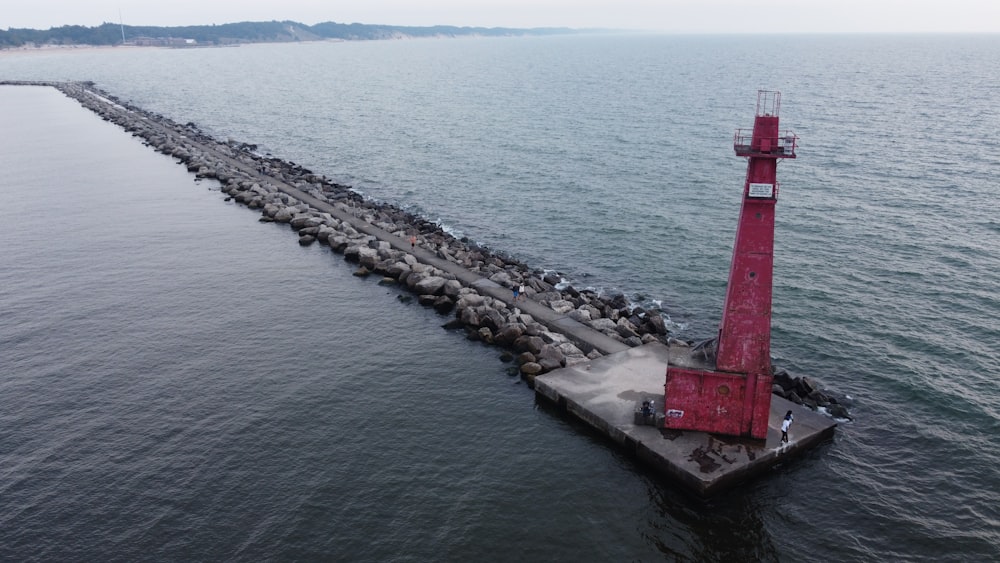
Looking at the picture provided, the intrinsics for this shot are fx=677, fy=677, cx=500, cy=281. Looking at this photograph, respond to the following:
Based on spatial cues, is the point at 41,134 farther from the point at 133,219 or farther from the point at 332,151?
the point at 133,219

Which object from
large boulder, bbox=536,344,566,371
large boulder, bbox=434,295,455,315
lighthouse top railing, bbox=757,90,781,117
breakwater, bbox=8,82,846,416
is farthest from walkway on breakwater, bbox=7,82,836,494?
lighthouse top railing, bbox=757,90,781,117

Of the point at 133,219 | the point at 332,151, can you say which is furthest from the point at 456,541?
the point at 332,151

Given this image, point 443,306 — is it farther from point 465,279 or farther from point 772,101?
point 772,101

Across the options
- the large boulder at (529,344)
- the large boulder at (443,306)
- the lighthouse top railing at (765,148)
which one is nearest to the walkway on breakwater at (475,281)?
the large boulder at (529,344)

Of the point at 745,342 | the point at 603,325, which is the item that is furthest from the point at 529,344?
the point at 745,342

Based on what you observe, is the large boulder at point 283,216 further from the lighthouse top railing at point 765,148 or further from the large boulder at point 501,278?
the lighthouse top railing at point 765,148

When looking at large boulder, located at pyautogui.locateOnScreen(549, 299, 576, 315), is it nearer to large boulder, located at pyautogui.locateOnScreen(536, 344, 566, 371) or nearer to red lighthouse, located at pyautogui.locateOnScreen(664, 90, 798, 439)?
large boulder, located at pyautogui.locateOnScreen(536, 344, 566, 371)
